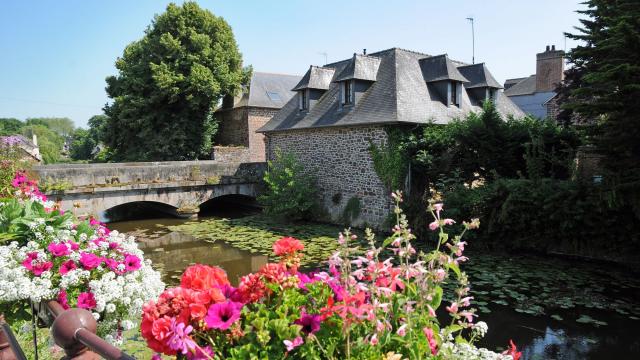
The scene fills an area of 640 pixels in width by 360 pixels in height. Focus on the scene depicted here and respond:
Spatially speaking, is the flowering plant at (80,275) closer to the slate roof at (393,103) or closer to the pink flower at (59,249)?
the pink flower at (59,249)

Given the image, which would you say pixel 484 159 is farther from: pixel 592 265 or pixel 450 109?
pixel 592 265

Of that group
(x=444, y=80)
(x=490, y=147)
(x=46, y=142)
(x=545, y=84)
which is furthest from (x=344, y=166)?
(x=46, y=142)

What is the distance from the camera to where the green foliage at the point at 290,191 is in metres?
15.4

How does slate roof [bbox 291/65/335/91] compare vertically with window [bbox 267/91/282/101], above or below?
below

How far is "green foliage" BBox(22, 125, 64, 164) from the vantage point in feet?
216

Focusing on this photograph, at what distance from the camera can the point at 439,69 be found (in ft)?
50.2

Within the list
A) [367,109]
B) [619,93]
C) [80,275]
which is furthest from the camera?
[367,109]

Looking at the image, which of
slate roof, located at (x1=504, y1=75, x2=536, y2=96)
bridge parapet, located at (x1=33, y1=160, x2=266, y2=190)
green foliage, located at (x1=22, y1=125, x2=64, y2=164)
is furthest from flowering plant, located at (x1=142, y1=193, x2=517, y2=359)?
green foliage, located at (x1=22, y1=125, x2=64, y2=164)

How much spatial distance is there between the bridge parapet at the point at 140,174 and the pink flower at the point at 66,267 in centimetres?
1388

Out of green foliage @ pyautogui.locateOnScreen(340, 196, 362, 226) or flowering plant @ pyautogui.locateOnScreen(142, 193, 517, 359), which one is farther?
green foliage @ pyautogui.locateOnScreen(340, 196, 362, 226)

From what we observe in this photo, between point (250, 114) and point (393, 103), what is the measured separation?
40.8 ft

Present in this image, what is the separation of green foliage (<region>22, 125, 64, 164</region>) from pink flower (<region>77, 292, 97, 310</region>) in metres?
68.2

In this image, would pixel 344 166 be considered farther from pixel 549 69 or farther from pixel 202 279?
pixel 549 69

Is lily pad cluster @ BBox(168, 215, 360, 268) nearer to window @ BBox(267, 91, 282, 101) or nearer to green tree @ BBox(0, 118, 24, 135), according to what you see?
window @ BBox(267, 91, 282, 101)
